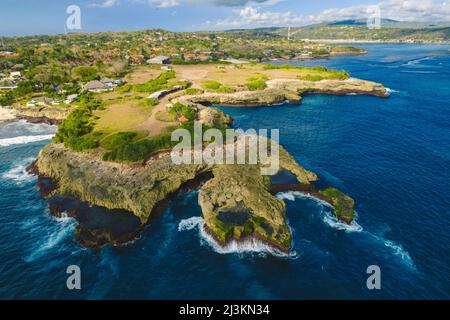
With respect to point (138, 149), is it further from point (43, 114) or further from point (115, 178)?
point (43, 114)

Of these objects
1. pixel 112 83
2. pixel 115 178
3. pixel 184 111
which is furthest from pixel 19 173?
pixel 112 83

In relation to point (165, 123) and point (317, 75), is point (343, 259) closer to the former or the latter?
point (165, 123)

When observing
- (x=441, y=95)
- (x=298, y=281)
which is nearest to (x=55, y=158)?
(x=298, y=281)

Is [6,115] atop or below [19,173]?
atop

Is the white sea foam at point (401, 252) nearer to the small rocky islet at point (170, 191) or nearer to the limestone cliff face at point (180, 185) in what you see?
the small rocky islet at point (170, 191)

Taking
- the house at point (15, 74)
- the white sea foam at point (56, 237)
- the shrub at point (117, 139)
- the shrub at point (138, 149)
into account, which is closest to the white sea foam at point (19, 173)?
the shrub at point (117, 139)
